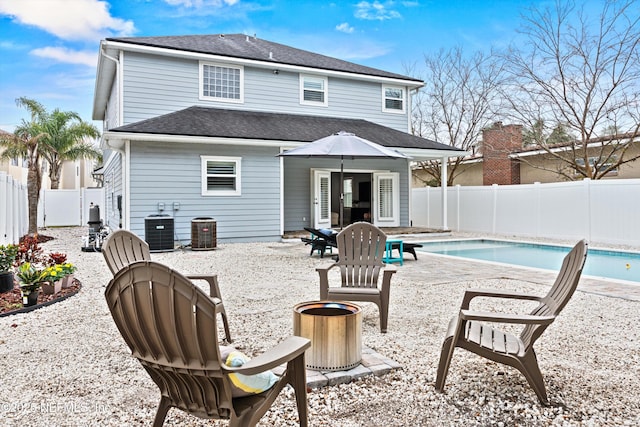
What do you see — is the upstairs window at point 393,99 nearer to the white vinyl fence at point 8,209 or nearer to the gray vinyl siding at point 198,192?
the gray vinyl siding at point 198,192

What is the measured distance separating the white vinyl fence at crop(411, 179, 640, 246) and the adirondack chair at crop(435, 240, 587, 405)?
35.3 feet

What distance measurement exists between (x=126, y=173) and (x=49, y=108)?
12252 millimetres

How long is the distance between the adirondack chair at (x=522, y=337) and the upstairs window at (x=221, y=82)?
12.2 m

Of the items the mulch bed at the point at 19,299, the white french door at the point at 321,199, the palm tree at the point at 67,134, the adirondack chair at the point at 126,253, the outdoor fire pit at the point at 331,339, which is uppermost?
the palm tree at the point at 67,134

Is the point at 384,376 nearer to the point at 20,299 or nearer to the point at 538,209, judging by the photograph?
the point at 20,299

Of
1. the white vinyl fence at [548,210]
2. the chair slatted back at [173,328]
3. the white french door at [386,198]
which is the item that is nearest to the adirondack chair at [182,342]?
the chair slatted back at [173,328]

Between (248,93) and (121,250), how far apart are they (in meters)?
11.1

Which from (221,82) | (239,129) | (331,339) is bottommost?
(331,339)

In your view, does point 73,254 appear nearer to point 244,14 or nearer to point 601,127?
point 244,14

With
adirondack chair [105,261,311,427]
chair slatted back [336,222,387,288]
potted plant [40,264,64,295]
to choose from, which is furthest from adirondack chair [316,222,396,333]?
potted plant [40,264,64,295]

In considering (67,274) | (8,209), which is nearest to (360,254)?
(67,274)

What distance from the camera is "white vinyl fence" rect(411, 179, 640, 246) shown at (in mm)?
12047

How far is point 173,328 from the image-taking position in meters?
1.92

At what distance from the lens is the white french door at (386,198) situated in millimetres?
16250
